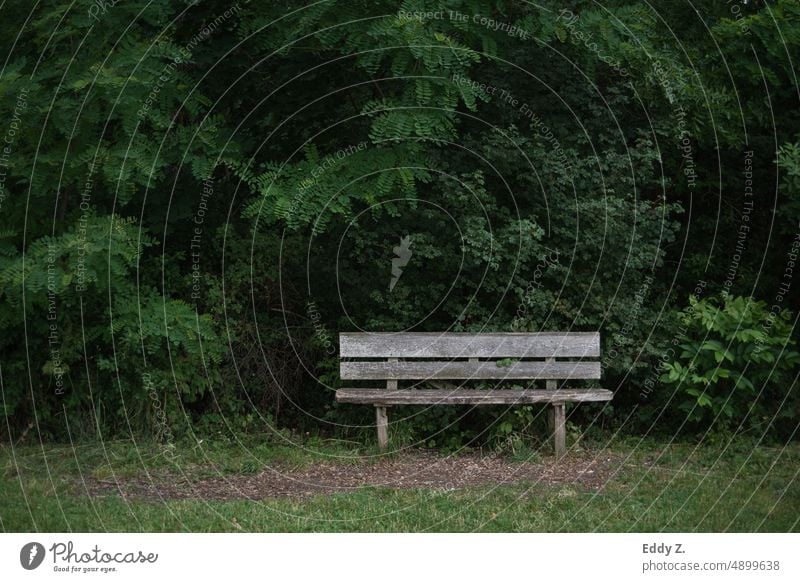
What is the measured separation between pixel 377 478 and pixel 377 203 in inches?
84.4

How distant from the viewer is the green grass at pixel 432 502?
6.17 metres

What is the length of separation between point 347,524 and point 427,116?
302cm

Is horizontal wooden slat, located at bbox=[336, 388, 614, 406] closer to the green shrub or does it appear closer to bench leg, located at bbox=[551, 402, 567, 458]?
bench leg, located at bbox=[551, 402, 567, 458]

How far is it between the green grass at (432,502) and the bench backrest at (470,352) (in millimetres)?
832

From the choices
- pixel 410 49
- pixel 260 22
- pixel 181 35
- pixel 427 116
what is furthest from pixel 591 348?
pixel 181 35

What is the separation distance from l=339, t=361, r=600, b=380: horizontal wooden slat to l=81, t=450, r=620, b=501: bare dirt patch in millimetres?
694

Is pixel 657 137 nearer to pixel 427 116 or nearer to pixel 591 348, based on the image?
pixel 591 348

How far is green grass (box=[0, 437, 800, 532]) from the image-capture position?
243 inches

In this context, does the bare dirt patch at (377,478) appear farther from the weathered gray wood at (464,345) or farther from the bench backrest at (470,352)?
the weathered gray wood at (464,345)

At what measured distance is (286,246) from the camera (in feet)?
30.4

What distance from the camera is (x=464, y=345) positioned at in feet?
27.5
